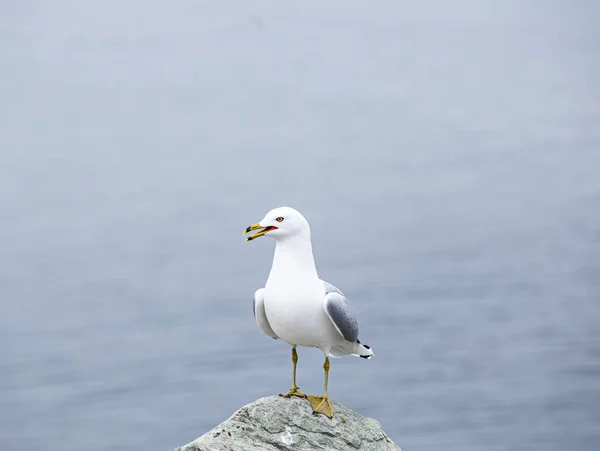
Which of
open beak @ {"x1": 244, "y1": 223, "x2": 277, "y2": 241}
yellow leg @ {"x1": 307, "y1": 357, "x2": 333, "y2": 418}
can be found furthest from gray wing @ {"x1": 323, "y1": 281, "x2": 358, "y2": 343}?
open beak @ {"x1": 244, "y1": 223, "x2": 277, "y2": 241}

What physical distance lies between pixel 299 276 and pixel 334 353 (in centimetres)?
93

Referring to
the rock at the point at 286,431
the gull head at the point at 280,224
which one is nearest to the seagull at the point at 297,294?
the gull head at the point at 280,224

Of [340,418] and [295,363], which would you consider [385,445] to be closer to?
[340,418]

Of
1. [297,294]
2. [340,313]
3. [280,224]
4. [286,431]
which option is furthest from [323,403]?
[280,224]

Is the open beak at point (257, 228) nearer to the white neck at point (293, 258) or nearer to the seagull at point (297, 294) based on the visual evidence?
the seagull at point (297, 294)

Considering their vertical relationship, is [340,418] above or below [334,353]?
below

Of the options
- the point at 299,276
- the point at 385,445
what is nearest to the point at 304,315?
the point at 299,276

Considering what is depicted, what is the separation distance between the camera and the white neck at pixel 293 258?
23.1 ft

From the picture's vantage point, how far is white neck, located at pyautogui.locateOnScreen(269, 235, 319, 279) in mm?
7047

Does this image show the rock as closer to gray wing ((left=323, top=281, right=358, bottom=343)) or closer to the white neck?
gray wing ((left=323, top=281, right=358, bottom=343))

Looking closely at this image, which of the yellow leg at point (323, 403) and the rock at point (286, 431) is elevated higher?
the yellow leg at point (323, 403)

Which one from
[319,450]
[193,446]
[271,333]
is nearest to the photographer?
[193,446]

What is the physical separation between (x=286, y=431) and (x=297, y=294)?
95cm

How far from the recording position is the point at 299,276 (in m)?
7.04
